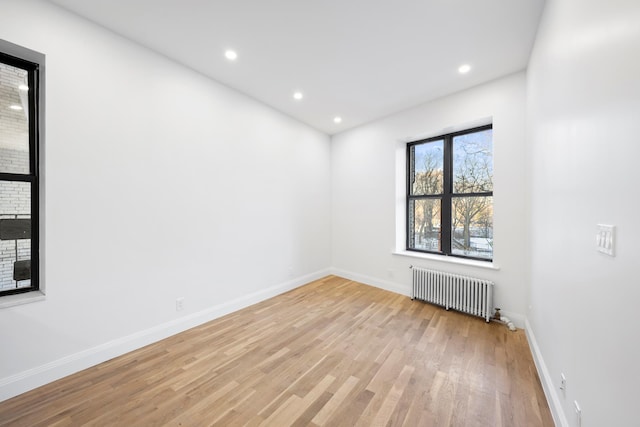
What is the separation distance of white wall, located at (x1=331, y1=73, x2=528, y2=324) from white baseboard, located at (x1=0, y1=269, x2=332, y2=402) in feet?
7.44

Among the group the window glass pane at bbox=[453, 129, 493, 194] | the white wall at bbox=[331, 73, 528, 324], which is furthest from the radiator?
the window glass pane at bbox=[453, 129, 493, 194]

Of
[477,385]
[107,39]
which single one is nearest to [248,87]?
[107,39]

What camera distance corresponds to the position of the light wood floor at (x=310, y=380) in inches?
64.3

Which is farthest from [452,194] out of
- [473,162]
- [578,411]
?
[578,411]

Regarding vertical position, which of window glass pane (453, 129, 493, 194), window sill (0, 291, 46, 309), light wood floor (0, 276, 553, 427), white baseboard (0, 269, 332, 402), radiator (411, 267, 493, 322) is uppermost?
window glass pane (453, 129, 493, 194)

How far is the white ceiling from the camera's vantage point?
2.00 meters

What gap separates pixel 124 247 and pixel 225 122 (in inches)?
74.8

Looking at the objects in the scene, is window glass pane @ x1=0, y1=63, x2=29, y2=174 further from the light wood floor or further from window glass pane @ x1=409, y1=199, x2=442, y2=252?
window glass pane @ x1=409, y1=199, x2=442, y2=252

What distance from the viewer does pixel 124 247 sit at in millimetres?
2332

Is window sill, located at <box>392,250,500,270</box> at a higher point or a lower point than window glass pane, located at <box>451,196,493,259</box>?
lower

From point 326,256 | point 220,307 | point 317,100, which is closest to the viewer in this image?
point 220,307

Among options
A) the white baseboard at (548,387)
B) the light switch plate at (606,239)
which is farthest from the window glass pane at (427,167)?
the light switch plate at (606,239)

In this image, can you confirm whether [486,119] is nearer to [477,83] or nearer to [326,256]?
[477,83]

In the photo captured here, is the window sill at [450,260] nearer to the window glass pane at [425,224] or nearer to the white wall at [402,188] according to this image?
the white wall at [402,188]
